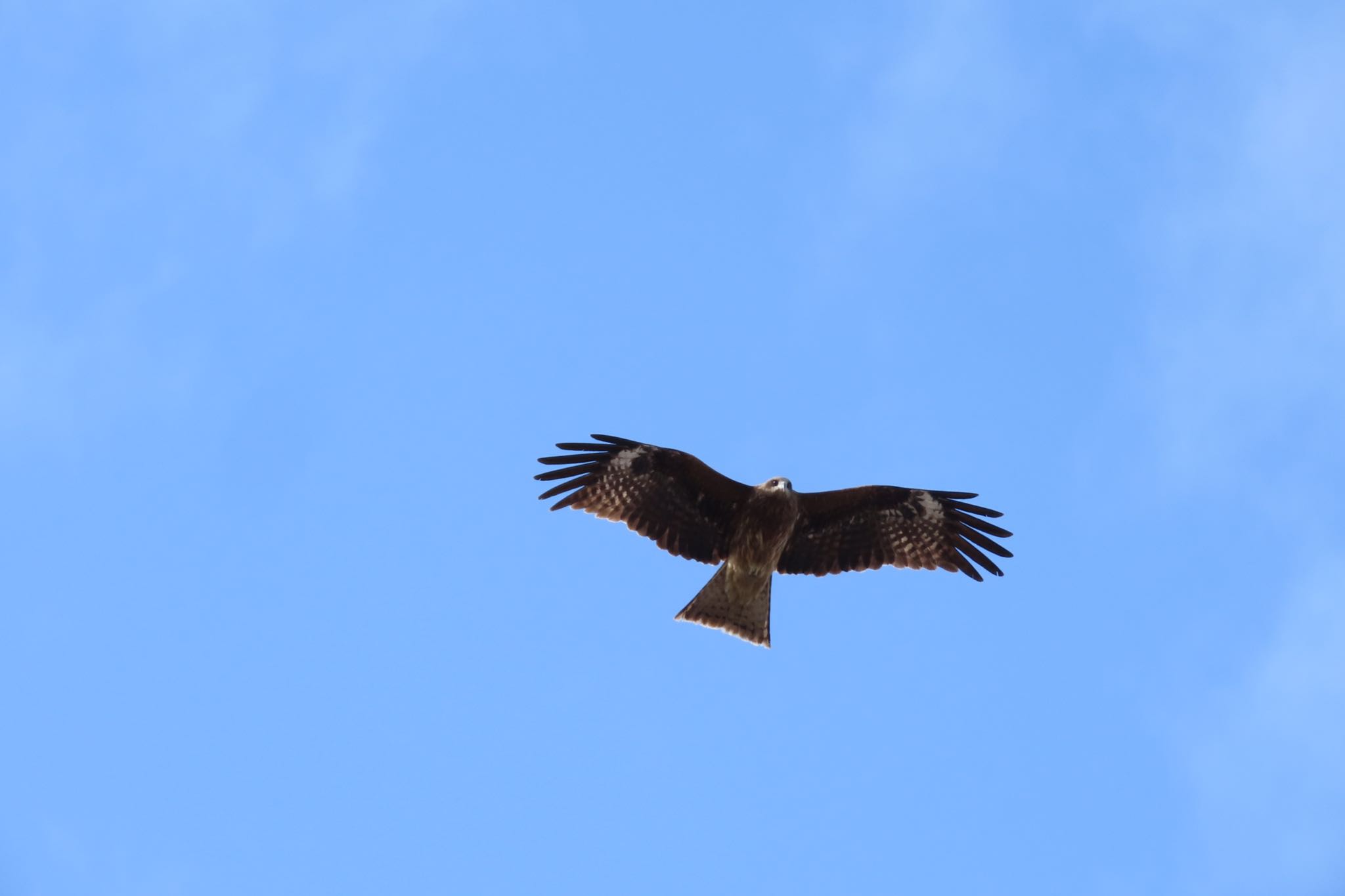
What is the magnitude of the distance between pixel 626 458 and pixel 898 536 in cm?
274

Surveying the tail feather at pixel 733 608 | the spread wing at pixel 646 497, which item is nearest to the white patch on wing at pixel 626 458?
the spread wing at pixel 646 497

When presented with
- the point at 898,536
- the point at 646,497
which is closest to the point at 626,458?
the point at 646,497

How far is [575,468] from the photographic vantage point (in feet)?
36.4

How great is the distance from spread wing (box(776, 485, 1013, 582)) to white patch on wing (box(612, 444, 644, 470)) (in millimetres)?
1684

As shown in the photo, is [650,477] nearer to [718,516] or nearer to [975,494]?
[718,516]

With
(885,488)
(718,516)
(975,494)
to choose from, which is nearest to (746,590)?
(718,516)

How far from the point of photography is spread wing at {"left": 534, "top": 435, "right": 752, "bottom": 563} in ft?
36.2

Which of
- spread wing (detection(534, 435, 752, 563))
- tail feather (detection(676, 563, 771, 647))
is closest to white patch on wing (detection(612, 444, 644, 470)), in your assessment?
spread wing (detection(534, 435, 752, 563))

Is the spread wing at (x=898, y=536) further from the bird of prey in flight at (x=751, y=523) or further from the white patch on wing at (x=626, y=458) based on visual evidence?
the white patch on wing at (x=626, y=458)

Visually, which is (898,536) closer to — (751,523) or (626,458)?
(751,523)

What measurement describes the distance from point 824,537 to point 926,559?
1021 millimetres

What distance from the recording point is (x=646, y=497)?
36.4ft

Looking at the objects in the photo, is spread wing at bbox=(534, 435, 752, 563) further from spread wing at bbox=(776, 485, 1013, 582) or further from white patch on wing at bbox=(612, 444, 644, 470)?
spread wing at bbox=(776, 485, 1013, 582)

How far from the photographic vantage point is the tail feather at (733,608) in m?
11.1
